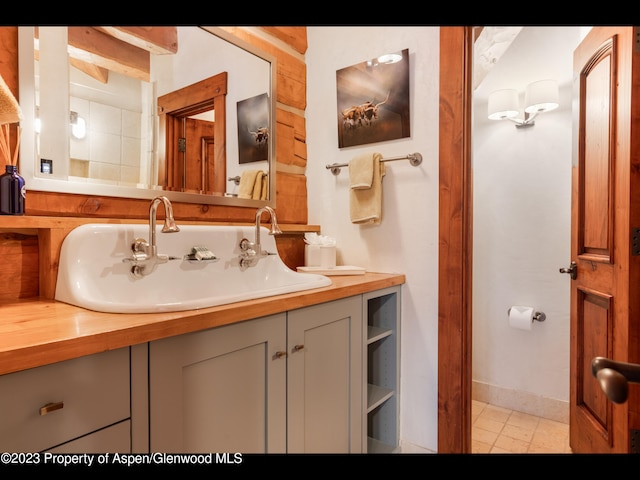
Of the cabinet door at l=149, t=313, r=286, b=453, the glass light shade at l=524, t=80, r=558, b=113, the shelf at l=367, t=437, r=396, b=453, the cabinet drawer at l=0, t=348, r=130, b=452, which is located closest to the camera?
the cabinet drawer at l=0, t=348, r=130, b=452

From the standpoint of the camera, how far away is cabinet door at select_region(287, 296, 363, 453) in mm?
1161

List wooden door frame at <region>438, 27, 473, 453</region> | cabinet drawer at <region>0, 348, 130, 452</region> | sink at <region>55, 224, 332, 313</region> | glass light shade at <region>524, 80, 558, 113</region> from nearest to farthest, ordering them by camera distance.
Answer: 1. cabinet drawer at <region>0, 348, 130, 452</region>
2. sink at <region>55, 224, 332, 313</region>
3. wooden door frame at <region>438, 27, 473, 453</region>
4. glass light shade at <region>524, 80, 558, 113</region>

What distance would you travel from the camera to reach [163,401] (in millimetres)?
810

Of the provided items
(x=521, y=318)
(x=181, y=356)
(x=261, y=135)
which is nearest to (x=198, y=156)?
(x=261, y=135)

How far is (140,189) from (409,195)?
1122 millimetres

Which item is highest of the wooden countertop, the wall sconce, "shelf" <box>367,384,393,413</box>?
the wall sconce

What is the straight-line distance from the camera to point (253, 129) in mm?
1762

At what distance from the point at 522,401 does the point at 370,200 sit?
5.13 feet

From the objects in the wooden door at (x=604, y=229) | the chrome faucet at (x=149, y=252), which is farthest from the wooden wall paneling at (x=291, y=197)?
the wooden door at (x=604, y=229)

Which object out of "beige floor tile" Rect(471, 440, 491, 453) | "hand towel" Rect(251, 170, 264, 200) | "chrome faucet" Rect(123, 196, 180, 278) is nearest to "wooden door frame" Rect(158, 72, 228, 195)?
"hand towel" Rect(251, 170, 264, 200)

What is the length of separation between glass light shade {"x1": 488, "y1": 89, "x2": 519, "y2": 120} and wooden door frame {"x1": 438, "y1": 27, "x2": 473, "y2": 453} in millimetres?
722

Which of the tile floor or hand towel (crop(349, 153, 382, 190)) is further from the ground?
hand towel (crop(349, 153, 382, 190))

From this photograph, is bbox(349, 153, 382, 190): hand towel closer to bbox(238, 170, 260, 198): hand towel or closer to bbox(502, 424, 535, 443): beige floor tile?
bbox(238, 170, 260, 198): hand towel

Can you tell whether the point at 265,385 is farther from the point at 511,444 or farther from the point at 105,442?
the point at 511,444
